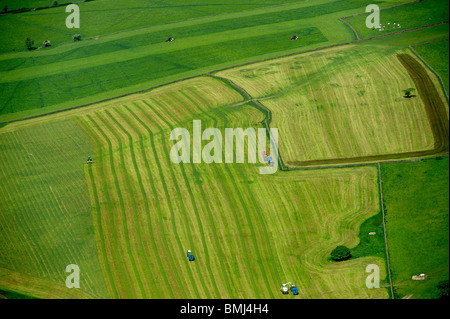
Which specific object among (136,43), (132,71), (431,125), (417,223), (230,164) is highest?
(136,43)

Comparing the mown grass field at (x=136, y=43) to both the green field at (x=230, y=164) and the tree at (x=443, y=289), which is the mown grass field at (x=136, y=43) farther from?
the tree at (x=443, y=289)

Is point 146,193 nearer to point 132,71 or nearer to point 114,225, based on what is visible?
point 114,225

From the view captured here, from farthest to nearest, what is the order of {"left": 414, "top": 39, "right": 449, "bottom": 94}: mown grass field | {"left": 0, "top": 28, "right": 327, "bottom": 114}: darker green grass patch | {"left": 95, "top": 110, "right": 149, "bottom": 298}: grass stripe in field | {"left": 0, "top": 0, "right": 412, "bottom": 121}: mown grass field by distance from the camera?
{"left": 0, "top": 0, "right": 412, "bottom": 121}: mown grass field → {"left": 0, "top": 28, "right": 327, "bottom": 114}: darker green grass patch → {"left": 414, "top": 39, "right": 449, "bottom": 94}: mown grass field → {"left": 95, "top": 110, "right": 149, "bottom": 298}: grass stripe in field

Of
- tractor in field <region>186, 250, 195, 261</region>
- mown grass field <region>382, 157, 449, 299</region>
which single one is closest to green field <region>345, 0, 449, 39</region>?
mown grass field <region>382, 157, 449, 299</region>

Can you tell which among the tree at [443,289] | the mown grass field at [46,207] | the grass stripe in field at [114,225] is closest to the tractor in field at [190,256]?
the grass stripe in field at [114,225]

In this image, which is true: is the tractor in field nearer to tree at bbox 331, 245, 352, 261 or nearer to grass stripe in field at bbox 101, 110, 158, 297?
grass stripe in field at bbox 101, 110, 158, 297

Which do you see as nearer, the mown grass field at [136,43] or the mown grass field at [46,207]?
the mown grass field at [46,207]

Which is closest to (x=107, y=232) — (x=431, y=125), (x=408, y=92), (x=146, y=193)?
(x=146, y=193)
